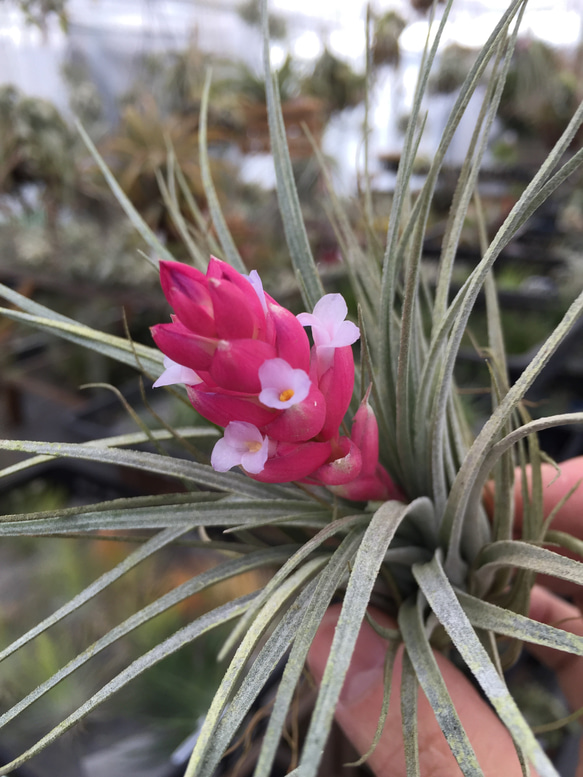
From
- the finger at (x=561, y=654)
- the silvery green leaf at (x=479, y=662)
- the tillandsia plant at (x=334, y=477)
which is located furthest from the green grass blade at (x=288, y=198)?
the finger at (x=561, y=654)

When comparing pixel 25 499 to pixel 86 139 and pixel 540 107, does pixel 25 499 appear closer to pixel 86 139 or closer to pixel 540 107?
pixel 86 139

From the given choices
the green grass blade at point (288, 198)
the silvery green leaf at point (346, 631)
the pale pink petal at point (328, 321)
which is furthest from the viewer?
the green grass blade at point (288, 198)

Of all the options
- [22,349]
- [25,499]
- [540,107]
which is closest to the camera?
[25,499]

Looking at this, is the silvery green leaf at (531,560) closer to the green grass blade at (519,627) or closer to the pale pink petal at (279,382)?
the green grass blade at (519,627)

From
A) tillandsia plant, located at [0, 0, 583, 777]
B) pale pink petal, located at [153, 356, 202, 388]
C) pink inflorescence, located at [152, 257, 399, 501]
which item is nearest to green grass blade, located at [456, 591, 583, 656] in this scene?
tillandsia plant, located at [0, 0, 583, 777]

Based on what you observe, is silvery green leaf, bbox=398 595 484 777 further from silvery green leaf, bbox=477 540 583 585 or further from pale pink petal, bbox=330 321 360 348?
pale pink petal, bbox=330 321 360 348

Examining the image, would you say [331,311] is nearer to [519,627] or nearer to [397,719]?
[519,627]

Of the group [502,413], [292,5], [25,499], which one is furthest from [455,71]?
[502,413]
